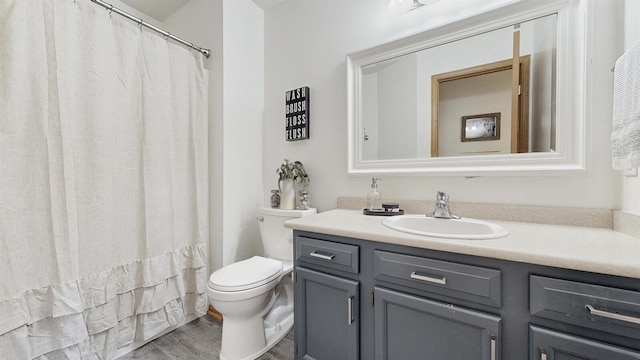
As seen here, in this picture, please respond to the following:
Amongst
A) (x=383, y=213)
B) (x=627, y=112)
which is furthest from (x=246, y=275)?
(x=627, y=112)

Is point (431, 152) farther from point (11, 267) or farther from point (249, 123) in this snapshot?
point (11, 267)

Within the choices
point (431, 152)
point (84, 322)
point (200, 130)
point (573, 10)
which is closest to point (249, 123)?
point (200, 130)

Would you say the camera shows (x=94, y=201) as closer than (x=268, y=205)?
Yes

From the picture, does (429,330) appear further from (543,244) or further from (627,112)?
(627,112)

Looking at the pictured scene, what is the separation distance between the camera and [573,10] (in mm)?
1109

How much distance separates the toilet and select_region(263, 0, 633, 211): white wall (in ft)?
1.33

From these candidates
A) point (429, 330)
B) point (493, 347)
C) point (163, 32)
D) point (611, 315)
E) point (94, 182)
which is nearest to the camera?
point (611, 315)

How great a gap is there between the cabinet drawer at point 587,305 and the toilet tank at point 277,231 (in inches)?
48.8

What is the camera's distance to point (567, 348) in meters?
0.70

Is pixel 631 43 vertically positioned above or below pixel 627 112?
above

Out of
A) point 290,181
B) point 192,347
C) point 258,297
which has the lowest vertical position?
point 192,347

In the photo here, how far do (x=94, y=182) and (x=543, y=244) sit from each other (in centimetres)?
203

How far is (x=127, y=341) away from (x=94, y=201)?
2.78 feet

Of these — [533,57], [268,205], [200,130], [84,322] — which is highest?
[533,57]
